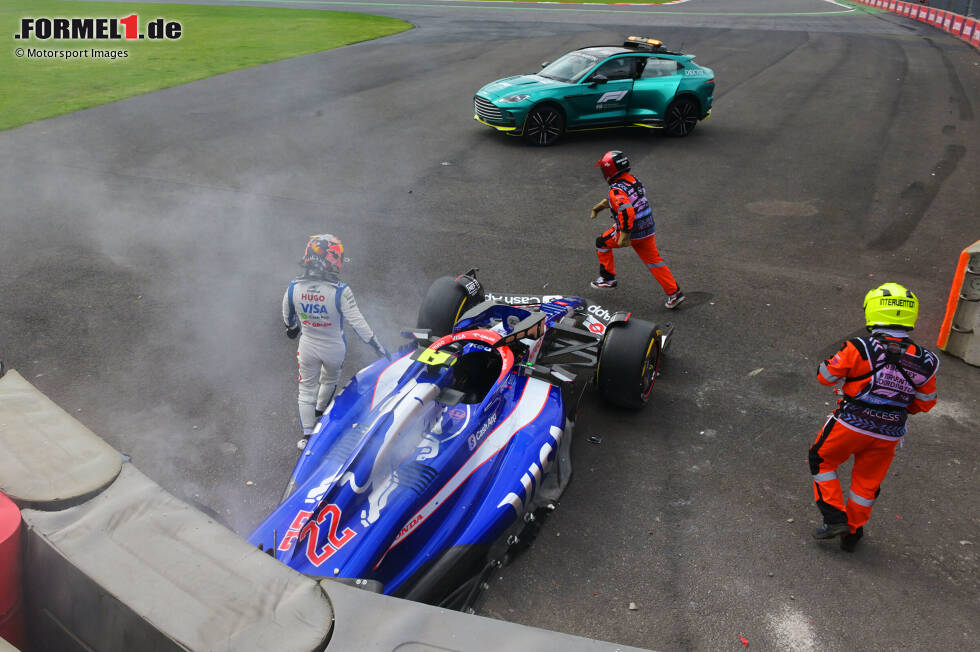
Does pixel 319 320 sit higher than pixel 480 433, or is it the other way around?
pixel 319 320

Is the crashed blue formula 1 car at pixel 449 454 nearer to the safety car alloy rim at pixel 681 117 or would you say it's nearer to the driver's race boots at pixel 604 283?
the driver's race boots at pixel 604 283

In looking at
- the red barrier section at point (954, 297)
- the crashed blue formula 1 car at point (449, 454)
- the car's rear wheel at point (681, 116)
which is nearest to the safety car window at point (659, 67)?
the car's rear wheel at point (681, 116)

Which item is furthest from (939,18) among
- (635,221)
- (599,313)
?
(599,313)

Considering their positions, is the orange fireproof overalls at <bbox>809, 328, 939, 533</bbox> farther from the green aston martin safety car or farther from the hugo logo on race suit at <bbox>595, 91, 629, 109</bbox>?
the hugo logo on race suit at <bbox>595, 91, 629, 109</bbox>

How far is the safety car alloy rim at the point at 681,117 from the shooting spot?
14.9 m

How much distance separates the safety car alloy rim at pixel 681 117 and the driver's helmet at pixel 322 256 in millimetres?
10745

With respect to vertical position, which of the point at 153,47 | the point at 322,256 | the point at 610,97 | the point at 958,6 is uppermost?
the point at 958,6

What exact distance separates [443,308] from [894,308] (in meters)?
3.70

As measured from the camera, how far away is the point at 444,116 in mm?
16531

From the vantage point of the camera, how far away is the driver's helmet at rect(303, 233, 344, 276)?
18.9 ft

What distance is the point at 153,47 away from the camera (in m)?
25.6

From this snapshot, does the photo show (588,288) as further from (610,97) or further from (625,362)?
(610,97)

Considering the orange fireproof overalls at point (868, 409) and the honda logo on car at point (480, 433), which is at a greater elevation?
the orange fireproof overalls at point (868, 409)

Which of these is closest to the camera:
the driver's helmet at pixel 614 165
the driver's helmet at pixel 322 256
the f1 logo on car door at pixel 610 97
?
the driver's helmet at pixel 322 256
